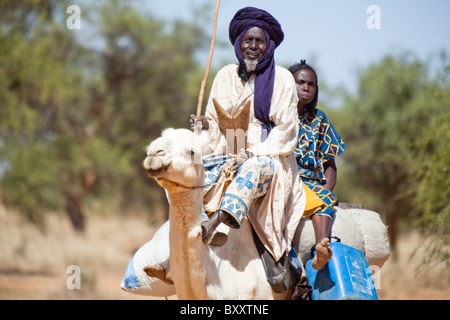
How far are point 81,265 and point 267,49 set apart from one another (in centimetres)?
1742

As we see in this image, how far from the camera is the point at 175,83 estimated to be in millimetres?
26953

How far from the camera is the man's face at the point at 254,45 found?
215 inches

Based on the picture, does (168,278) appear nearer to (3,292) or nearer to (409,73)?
(3,292)

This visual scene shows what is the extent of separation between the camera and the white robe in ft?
16.5

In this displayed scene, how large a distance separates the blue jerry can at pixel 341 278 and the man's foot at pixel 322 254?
122mm

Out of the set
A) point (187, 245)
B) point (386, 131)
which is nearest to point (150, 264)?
point (187, 245)

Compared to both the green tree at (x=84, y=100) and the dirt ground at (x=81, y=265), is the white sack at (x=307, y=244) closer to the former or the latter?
the dirt ground at (x=81, y=265)

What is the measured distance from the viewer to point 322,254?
502cm

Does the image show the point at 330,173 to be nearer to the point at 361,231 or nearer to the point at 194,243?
the point at 361,231

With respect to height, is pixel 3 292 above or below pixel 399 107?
below

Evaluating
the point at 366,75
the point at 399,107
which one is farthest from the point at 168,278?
the point at 366,75

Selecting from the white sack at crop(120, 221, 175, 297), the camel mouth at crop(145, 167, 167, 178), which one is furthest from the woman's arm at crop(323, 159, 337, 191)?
the camel mouth at crop(145, 167, 167, 178)

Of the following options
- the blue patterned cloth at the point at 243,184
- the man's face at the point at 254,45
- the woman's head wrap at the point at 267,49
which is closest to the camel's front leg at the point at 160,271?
the blue patterned cloth at the point at 243,184

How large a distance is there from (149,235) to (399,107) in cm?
1471
